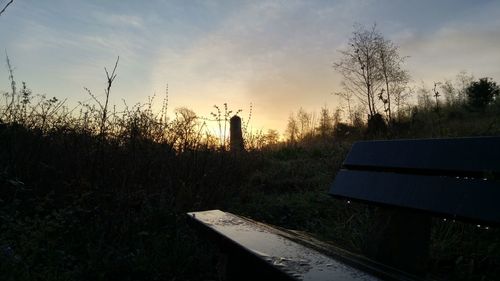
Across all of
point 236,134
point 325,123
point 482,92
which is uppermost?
point 482,92

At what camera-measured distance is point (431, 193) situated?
1646 millimetres

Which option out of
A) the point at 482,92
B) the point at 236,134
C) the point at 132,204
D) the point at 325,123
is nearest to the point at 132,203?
the point at 132,204

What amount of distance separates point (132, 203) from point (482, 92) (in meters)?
17.6

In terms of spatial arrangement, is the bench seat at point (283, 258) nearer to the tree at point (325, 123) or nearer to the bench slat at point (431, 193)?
the bench slat at point (431, 193)

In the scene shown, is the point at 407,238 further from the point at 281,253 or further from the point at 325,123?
the point at 325,123

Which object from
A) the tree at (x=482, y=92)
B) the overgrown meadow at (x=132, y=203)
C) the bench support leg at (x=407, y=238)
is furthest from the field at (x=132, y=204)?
the tree at (x=482, y=92)

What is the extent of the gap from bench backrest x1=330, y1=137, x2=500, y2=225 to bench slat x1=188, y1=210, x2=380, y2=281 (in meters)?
0.48

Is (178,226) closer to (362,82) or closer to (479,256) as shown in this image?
(479,256)

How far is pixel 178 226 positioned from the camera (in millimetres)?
3945

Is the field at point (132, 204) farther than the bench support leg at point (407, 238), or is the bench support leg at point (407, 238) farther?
the field at point (132, 204)

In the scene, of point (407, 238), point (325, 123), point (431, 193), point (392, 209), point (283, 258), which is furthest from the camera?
point (325, 123)

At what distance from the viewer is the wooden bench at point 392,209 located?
1.38 meters

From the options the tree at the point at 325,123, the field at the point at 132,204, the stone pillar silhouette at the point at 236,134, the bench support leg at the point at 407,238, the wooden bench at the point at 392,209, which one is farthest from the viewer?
the tree at the point at 325,123

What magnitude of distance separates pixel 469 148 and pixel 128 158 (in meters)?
3.48
